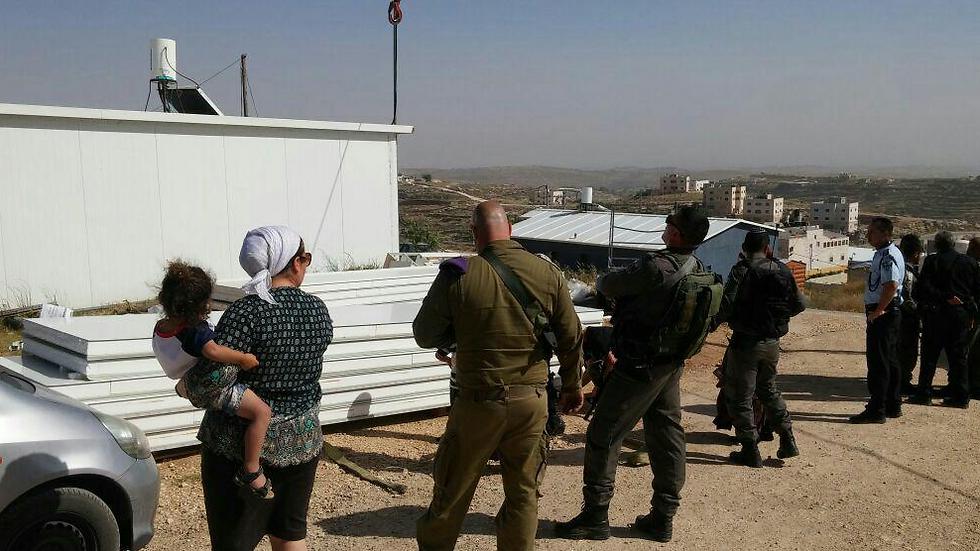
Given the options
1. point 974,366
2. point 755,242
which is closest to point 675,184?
point 974,366

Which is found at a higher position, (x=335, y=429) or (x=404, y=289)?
(x=404, y=289)

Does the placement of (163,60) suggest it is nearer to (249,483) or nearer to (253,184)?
(253,184)

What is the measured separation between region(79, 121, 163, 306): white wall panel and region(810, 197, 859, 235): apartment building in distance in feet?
216

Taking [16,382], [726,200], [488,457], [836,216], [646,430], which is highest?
[16,382]

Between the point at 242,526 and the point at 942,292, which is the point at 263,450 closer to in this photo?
the point at 242,526

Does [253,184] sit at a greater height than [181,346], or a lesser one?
greater

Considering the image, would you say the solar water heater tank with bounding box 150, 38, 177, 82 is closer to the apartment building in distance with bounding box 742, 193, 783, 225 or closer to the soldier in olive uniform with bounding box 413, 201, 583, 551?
the soldier in olive uniform with bounding box 413, 201, 583, 551

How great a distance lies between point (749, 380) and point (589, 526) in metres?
1.77

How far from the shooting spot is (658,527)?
4207mm

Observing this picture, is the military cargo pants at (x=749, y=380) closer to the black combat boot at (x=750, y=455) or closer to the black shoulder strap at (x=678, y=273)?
the black combat boot at (x=750, y=455)

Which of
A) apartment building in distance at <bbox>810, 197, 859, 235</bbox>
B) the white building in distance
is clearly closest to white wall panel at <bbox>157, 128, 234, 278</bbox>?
the white building in distance

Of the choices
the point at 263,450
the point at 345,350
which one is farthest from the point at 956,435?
the point at 263,450

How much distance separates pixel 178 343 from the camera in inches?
108

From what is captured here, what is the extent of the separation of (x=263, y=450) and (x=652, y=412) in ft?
7.50
